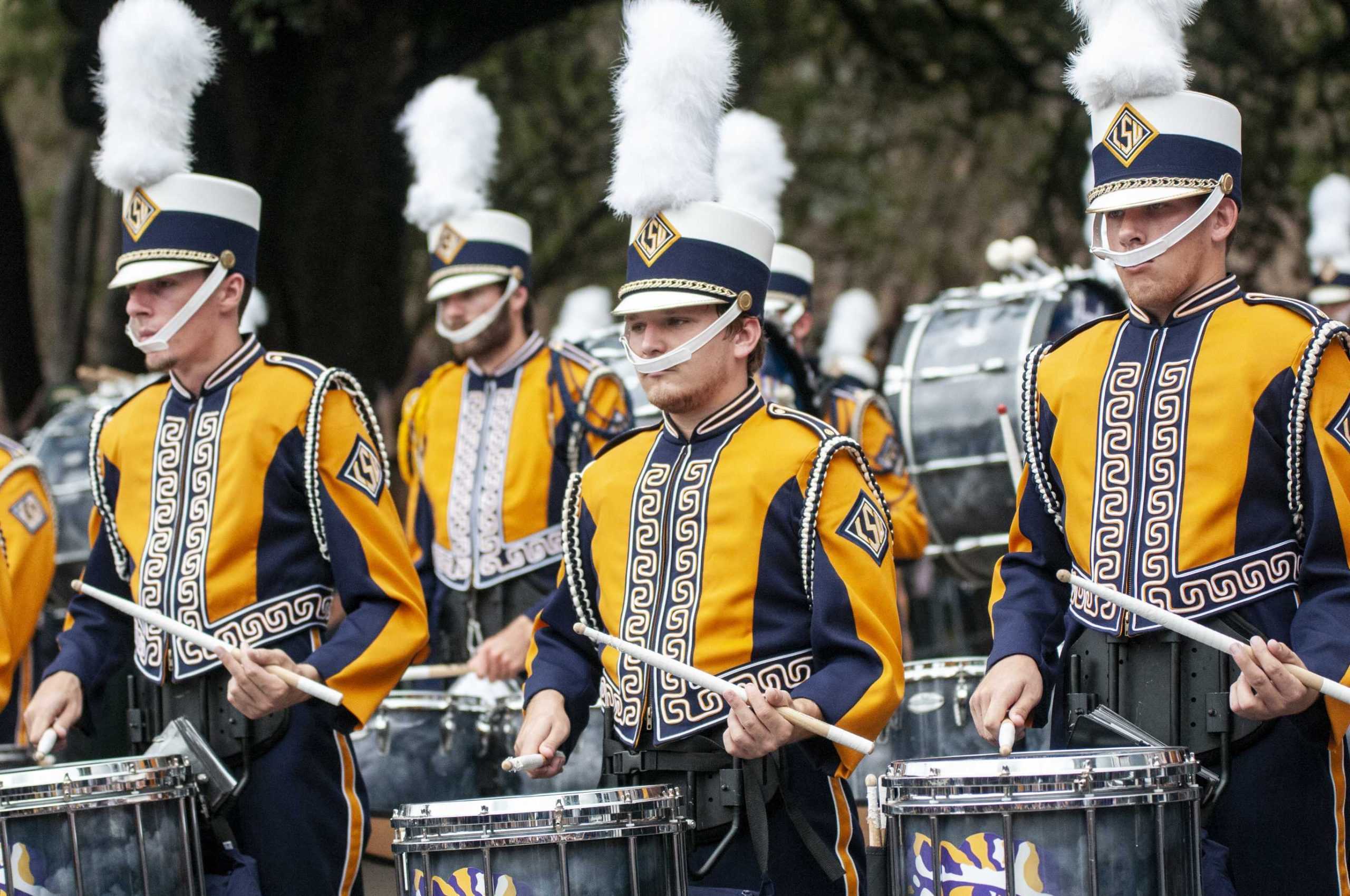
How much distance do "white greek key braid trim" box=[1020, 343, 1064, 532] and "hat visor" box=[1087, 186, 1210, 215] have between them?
39cm

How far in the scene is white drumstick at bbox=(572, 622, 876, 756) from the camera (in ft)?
12.4

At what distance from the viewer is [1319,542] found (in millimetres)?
3771

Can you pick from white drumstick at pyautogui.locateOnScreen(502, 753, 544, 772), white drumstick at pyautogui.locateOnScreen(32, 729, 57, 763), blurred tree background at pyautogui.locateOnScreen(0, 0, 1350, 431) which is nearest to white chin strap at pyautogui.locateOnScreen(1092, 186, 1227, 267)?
white drumstick at pyautogui.locateOnScreen(502, 753, 544, 772)

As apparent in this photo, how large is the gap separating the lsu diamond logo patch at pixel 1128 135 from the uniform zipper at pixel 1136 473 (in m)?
0.39

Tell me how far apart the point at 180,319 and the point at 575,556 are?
1.16 meters

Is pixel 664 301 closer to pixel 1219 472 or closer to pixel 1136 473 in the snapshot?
pixel 1136 473

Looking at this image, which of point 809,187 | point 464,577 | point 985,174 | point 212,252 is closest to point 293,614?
point 212,252

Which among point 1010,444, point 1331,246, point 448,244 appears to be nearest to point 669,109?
point 1010,444

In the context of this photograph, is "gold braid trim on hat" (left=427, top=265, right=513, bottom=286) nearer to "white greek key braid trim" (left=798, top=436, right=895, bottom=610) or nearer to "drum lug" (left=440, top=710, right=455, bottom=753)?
"drum lug" (left=440, top=710, right=455, bottom=753)

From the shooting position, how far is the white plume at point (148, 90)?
5.09 m

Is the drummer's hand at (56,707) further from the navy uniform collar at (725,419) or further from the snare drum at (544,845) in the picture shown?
the navy uniform collar at (725,419)

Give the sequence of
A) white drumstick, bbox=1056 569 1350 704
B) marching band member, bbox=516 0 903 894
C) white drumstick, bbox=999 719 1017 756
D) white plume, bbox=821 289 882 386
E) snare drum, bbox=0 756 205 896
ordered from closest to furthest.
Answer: white drumstick, bbox=1056 569 1350 704 → white drumstick, bbox=999 719 1017 756 → marching band member, bbox=516 0 903 894 → snare drum, bbox=0 756 205 896 → white plume, bbox=821 289 882 386

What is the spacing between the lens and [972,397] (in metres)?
7.21

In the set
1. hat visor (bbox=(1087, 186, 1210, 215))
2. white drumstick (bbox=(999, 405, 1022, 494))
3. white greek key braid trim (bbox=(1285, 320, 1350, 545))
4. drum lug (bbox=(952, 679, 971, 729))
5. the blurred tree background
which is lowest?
drum lug (bbox=(952, 679, 971, 729))
